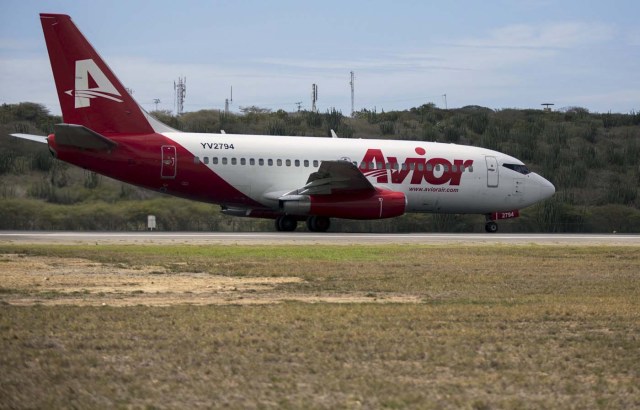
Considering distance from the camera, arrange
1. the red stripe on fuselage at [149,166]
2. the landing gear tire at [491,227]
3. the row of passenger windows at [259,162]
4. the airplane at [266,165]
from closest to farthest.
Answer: the airplane at [266,165] < the red stripe on fuselage at [149,166] < the row of passenger windows at [259,162] < the landing gear tire at [491,227]

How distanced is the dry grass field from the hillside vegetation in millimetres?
17413

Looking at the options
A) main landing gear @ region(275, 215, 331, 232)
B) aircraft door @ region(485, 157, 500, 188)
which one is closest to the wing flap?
main landing gear @ region(275, 215, 331, 232)

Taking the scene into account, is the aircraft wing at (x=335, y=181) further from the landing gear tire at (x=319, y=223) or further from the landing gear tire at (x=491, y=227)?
the landing gear tire at (x=491, y=227)

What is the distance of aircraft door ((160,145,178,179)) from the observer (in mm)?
32250

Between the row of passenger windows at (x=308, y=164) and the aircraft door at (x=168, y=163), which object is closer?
the aircraft door at (x=168, y=163)

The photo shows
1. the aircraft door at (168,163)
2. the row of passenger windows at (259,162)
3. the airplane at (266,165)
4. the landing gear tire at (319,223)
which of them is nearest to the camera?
the airplane at (266,165)

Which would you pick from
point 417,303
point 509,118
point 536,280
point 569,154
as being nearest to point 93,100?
point 536,280

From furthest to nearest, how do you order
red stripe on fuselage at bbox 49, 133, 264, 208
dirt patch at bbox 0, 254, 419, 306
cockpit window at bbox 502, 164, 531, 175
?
1. cockpit window at bbox 502, 164, 531, 175
2. red stripe on fuselage at bbox 49, 133, 264, 208
3. dirt patch at bbox 0, 254, 419, 306

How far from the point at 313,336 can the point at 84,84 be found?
73.2 ft

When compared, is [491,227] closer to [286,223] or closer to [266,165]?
[286,223]

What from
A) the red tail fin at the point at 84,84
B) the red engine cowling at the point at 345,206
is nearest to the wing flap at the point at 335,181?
the red engine cowling at the point at 345,206

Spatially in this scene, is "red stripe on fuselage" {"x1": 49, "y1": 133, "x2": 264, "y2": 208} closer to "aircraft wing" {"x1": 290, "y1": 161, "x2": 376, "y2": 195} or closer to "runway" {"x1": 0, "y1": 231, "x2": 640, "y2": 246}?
"aircraft wing" {"x1": 290, "y1": 161, "x2": 376, "y2": 195}

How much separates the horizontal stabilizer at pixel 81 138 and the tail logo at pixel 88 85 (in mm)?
1193

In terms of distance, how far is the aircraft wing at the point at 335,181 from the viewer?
107ft
